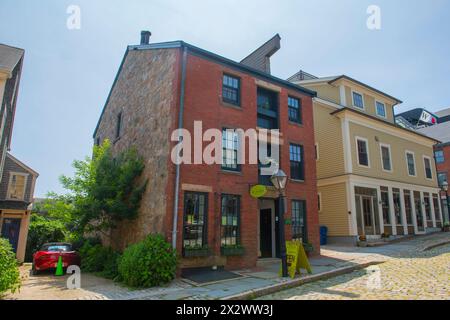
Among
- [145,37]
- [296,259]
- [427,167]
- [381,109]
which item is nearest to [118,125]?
[145,37]

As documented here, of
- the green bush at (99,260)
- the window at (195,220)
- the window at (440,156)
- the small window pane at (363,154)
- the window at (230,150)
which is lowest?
the green bush at (99,260)

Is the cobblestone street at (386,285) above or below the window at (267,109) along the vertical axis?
below

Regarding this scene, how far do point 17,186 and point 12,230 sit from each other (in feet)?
9.73

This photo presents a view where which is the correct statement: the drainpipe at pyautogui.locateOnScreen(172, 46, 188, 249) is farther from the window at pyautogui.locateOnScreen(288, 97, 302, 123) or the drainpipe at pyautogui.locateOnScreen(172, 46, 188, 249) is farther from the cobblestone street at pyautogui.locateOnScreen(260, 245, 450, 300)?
the window at pyautogui.locateOnScreen(288, 97, 302, 123)

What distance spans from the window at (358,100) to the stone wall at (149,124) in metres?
14.4

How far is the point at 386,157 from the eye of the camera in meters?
21.6

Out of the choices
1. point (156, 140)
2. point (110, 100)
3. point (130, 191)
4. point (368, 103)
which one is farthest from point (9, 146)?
point (368, 103)

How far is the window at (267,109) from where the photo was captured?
47.2 ft

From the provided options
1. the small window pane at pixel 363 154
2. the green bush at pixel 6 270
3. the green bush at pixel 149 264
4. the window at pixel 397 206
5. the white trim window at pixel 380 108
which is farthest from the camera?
the white trim window at pixel 380 108

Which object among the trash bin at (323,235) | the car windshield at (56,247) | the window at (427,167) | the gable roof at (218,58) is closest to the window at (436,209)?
the window at (427,167)

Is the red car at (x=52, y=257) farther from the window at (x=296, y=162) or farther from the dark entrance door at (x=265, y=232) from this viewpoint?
the window at (x=296, y=162)

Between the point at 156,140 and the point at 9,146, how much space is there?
15.0 m

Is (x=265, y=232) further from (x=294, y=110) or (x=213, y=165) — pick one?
(x=294, y=110)
